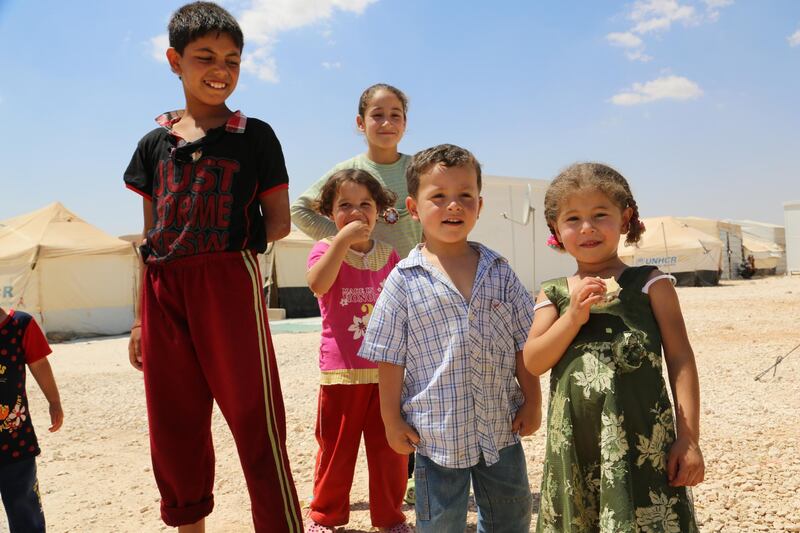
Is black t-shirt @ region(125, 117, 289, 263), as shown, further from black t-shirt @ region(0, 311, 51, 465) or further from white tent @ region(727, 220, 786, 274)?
white tent @ region(727, 220, 786, 274)

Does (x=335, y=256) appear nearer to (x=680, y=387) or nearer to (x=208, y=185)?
(x=208, y=185)

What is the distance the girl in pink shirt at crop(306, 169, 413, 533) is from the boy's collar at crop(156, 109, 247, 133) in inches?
22.7

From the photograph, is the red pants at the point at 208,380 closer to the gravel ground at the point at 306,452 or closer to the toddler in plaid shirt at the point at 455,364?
the toddler in plaid shirt at the point at 455,364

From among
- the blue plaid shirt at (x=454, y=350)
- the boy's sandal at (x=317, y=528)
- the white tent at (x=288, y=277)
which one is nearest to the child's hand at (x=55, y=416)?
the boy's sandal at (x=317, y=528)

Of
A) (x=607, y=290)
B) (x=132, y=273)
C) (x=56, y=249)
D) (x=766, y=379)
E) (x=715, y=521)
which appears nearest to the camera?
(x=607, y=290)

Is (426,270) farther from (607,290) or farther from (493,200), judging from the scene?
(493,200)

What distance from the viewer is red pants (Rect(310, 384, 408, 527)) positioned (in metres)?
2.50

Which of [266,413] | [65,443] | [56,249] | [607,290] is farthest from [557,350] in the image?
[56,249]

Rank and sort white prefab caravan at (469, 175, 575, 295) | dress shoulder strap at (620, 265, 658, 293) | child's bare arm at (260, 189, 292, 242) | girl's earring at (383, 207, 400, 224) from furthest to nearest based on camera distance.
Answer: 1. white prefab caravan at (469, 175, 575, 295)
2. girl's earring at (383, 207, 400, 224)
3. child's bare arm at (260, 189, 292, 242)
4. dress shoulder strap at (620, 265, 658, 293)

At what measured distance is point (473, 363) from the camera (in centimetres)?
176

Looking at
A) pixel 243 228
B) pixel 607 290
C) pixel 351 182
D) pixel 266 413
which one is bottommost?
pixel 266 413

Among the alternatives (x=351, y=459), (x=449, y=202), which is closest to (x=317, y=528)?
(x=351, y=459)

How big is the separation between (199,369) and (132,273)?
1447 centimetres

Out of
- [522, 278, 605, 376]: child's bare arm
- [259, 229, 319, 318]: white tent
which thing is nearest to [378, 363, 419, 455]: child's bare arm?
[522, 278, 605, 376]: child's bare arm
